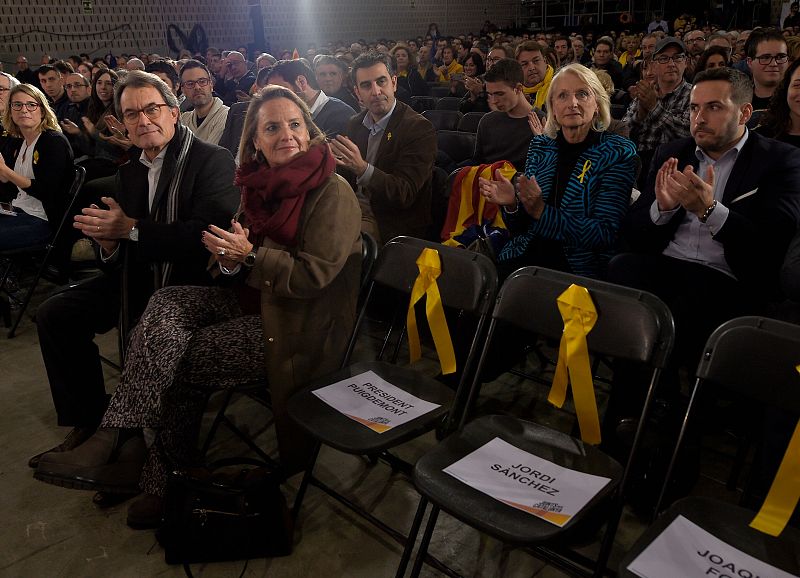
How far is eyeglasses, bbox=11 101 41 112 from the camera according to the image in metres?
4.12

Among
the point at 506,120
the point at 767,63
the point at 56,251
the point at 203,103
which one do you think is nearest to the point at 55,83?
the point at 203,103

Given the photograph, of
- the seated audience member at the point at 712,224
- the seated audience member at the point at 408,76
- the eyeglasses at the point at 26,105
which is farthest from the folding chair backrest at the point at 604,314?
the seated audience member at the point at 408,76

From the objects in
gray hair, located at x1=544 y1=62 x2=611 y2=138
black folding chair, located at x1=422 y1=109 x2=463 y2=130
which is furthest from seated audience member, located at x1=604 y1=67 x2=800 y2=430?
black folding chair, located at x1=422 y1=109 x2=463 y2=130

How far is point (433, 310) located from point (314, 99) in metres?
2.71

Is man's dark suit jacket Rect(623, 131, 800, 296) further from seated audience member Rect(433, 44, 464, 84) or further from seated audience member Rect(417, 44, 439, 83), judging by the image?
seated audience member Rect(433, 44, 464, 84)

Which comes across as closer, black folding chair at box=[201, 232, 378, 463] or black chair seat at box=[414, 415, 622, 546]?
black chair seat at box=[414, 415, 622, 546]

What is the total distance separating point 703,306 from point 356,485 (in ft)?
4.81

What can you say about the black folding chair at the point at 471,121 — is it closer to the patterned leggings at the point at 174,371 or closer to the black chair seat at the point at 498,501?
the patterned leggings at the point at 174,371

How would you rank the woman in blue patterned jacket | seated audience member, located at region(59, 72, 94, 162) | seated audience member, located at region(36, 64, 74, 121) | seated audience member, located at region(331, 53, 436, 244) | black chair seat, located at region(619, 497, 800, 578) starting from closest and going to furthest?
black chair seat, located at region(619, 497, 800, 578) < the woman in blue patterned jacket < seated audience member, located at region(331, 53, 436, 244) < seated audience member, located at region(59, 72, 94, 162) < seated audience member, located at region(36, 64, 74, 121)

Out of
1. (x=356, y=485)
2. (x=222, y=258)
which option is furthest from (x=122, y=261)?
(x=356, y=485)

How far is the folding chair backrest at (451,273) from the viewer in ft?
7.16

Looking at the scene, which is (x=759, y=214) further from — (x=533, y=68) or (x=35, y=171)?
(x=35, y=171)

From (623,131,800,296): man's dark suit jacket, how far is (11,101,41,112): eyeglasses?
3.81 m

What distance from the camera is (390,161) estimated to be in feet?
11.7
